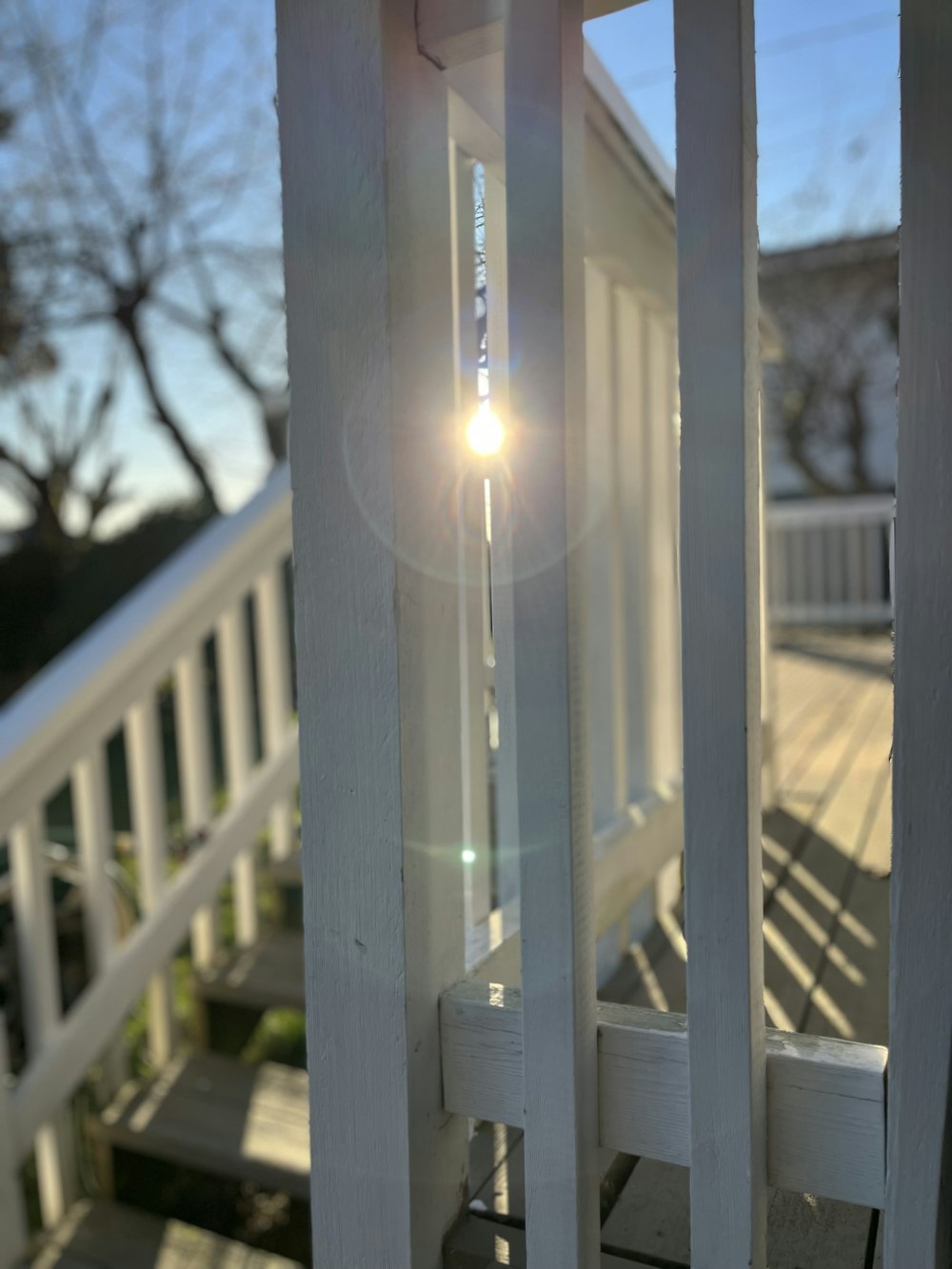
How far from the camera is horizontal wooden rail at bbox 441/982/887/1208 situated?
687 millimetres

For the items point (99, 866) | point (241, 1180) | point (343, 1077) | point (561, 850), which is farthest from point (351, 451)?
point (241, 1180)

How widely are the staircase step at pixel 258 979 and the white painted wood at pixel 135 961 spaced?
20 centimetres

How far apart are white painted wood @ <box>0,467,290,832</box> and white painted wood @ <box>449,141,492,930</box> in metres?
0.85

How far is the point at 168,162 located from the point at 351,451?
5.86 metres

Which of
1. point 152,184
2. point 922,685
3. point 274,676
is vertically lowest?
point 274,676

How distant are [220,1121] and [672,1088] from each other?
54.4 inches

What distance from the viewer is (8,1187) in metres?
1.56

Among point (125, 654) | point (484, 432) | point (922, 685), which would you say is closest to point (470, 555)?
point (484, 432)

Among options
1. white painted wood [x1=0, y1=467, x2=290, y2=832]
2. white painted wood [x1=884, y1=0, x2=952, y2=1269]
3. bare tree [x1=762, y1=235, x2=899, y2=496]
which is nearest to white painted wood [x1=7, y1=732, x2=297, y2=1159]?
white painted wood [x1=0, y1=467, x2=290, y2=832]

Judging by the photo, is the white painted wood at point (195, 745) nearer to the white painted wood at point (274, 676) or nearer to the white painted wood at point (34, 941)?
the white painted wood at point (274, 676)

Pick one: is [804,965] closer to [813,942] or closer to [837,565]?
[813,942]

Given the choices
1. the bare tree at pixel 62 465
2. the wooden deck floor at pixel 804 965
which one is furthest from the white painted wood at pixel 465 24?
the bare tree at pixel 62 465

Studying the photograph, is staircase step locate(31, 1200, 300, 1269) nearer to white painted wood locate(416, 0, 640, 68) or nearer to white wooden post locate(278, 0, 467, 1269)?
white wooden post locate(278, 0, 467, 1269)

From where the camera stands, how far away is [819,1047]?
0.73 metres
